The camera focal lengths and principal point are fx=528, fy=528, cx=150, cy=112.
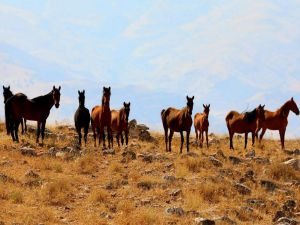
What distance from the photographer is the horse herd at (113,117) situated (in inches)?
1003

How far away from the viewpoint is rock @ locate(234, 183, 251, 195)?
16750mm

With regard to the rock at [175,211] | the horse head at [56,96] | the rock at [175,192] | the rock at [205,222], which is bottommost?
the rock at [205,222]

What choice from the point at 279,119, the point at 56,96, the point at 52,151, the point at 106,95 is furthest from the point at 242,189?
the point at 279,119

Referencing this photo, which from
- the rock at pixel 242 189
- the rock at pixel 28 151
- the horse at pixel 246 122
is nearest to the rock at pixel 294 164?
the rock at pixel 242 189

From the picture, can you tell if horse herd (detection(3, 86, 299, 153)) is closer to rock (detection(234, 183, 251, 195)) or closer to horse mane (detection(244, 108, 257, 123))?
horse mane (detection(244, 108, 257, 123))

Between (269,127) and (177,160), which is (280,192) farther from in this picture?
(269,127)

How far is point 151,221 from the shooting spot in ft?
43.7

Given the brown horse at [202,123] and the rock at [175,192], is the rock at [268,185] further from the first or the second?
the brown horse at [202,123]

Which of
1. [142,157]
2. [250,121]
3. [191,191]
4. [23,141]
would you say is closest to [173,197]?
[191,191]

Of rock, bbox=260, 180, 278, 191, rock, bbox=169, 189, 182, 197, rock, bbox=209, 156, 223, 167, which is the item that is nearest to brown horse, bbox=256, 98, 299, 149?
rock, bbox=209, 156, 223, 167

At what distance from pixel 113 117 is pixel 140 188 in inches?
517

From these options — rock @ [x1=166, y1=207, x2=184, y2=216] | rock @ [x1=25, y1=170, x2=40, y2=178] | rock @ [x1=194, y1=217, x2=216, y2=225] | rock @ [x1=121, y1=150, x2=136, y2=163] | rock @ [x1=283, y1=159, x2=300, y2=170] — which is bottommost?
Answer: rock @ [x1=194, y1=217, x2=216, y2=225]

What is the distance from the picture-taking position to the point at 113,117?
29.5 m

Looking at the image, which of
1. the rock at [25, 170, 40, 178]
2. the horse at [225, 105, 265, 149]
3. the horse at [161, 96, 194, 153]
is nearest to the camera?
the rock at [25, 170, 40, 178]
